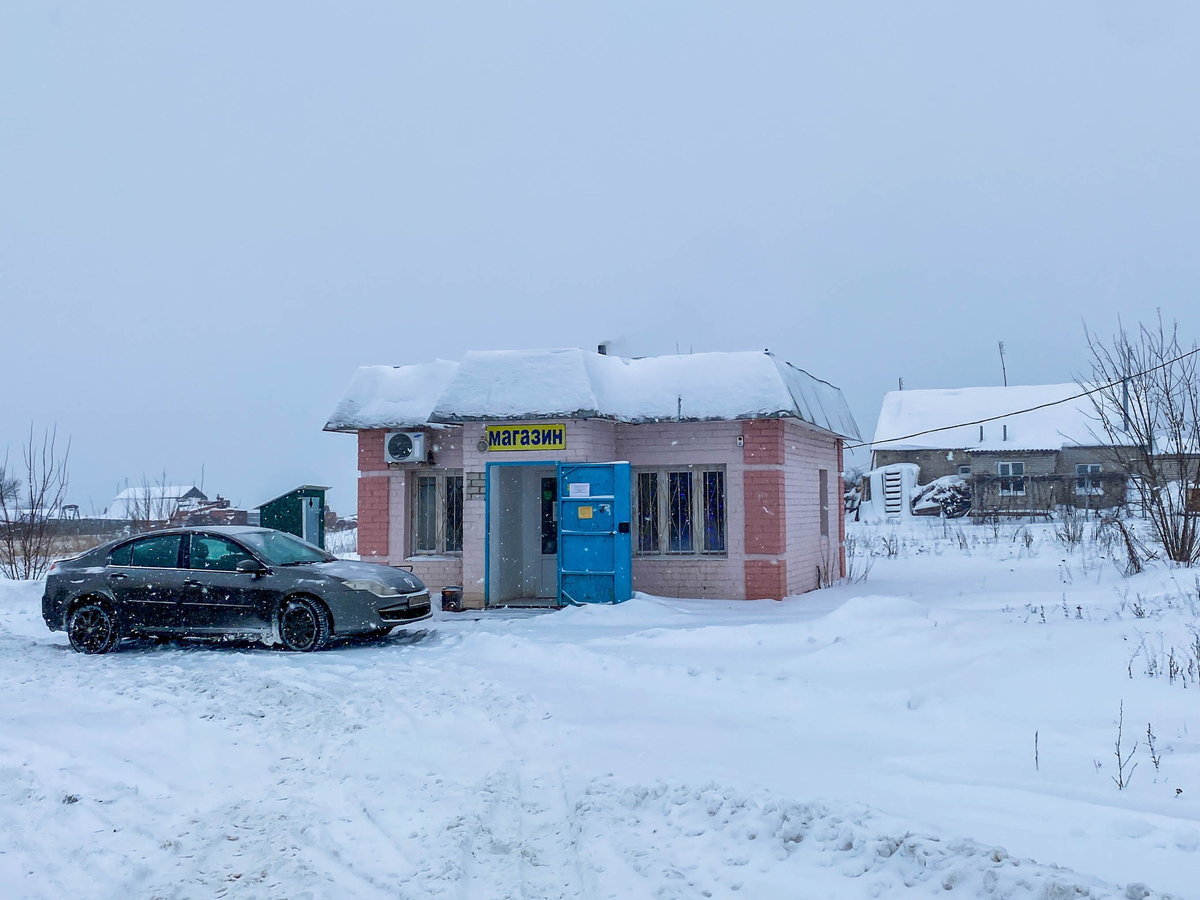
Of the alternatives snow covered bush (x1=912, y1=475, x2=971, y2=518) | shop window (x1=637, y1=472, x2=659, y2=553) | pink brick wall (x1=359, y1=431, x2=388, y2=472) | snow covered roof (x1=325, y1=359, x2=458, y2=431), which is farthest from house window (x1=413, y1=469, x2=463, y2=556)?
snow covered bush (x1=912, y1=475, x2=971, y2=518)

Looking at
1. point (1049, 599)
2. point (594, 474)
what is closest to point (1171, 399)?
point (1049, 599)

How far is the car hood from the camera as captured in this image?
33.9 ft

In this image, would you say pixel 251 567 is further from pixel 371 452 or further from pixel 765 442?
pixel 765 442

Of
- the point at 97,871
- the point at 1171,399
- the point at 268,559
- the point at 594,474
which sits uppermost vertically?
the point at 1171,399

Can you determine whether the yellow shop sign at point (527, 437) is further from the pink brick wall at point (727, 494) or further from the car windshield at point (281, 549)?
the car windshield at point (281, 549)

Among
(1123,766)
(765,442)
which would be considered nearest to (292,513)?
Result: (765,442)

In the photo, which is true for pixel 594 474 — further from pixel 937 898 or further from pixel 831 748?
pixel 937 898

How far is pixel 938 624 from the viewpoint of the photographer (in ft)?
29.7

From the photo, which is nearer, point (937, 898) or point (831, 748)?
point (937, 898)

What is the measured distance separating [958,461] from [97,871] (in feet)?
137

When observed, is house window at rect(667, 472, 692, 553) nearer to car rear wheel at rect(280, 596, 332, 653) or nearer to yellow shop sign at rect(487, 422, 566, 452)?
yellow shop sign at rect(487, 422, 566, 452)

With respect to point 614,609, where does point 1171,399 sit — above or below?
above

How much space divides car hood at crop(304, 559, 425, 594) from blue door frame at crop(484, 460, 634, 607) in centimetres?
276

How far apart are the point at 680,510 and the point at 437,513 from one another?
4265 mm
